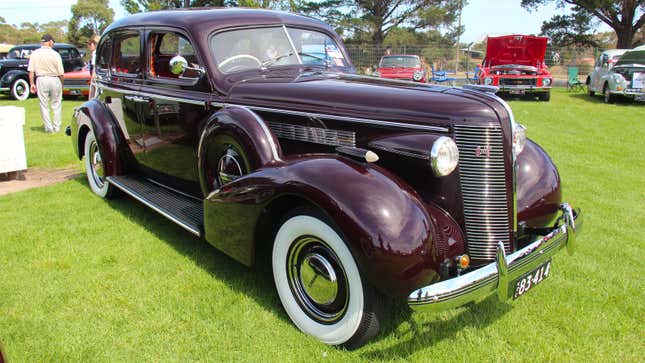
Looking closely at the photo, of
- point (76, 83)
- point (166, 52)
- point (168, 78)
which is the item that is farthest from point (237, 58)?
point (76, 83)

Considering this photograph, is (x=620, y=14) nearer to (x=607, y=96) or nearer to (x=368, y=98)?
(x=607, y=96)

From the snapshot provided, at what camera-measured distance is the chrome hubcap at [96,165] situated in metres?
5.27

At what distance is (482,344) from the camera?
8.98 feet

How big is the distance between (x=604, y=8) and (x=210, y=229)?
32.7 m

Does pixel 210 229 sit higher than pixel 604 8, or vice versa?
pixel 604 8

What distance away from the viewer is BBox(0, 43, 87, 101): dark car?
15.8 m

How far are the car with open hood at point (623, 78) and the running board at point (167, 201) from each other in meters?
14.7

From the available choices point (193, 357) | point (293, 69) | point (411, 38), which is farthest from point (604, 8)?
point (193, 357)

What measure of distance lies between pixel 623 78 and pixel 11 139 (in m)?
15.8

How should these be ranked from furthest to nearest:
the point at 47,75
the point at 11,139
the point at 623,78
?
the point at 623,78, the point at 47,75, the point at 11,139

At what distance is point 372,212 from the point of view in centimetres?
234

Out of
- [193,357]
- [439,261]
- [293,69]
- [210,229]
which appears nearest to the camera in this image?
[439,261]

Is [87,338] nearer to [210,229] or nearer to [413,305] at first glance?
[210,229]

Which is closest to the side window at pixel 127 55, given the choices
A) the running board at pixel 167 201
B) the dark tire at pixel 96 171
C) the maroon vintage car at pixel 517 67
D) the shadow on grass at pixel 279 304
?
the dark tire at pixel 96 171
